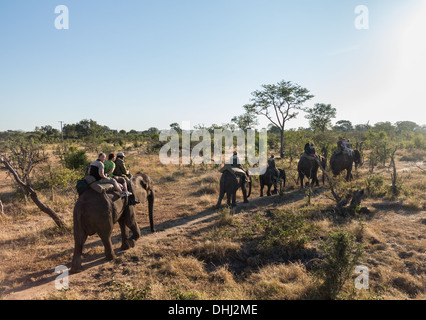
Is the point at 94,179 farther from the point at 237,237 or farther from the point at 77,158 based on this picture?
the point at 77,158

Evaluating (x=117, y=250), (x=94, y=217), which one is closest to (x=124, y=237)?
(x=117, y=250)

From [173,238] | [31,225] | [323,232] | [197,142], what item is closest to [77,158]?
[31,225]

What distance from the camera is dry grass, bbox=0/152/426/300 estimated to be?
450 centimetres

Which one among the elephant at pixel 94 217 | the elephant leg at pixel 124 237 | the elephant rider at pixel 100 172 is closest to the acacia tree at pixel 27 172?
the elephant leg at pixel 124 237

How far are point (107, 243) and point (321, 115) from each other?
36677mm

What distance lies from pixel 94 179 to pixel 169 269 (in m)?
2.76

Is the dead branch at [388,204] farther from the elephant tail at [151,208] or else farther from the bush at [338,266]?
the elephant tail at [151,208]

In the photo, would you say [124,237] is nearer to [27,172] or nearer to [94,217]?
[94,217]

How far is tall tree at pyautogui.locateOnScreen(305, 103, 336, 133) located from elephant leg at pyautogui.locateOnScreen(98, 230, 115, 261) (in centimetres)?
3536

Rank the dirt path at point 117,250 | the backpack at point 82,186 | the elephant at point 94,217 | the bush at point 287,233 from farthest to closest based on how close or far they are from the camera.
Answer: the bush at point 287,233
the backpack at point 82,186
the elephant at point 94,217
the dirt path at point 117,250

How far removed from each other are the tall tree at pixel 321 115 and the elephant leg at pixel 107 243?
35.4 m

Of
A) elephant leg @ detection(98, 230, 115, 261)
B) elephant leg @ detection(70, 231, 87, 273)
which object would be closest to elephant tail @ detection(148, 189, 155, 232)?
elephant leg @ detection(98, 230, 115, 261)

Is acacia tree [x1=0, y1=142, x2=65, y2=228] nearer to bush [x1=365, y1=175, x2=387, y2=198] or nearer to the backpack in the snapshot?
the backpack

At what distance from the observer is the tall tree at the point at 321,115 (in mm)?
35000
